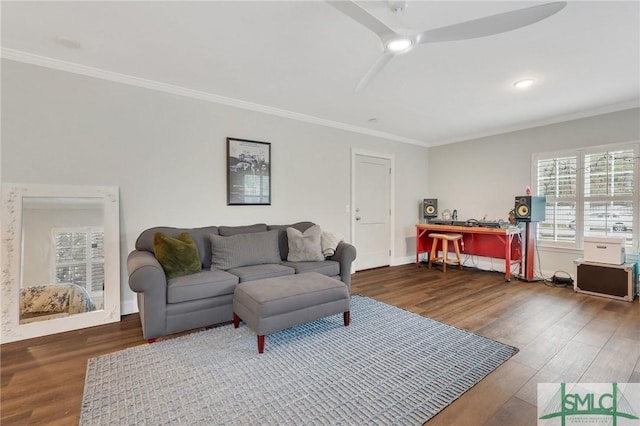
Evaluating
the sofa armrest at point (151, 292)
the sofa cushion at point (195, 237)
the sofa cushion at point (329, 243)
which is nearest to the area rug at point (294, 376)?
the sofa armrest at point (151, 292)

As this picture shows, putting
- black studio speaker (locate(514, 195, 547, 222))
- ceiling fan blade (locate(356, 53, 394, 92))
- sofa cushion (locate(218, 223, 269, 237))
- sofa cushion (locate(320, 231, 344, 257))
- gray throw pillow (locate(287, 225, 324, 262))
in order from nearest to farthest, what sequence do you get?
ceiling fan blade (locate(356, 53, 394, 92))
sofa cushion (locate(218, 223, 269, 237))
gray throw pillow (locate(287, 225, 324, 262))
sofa cushion (locate(320, 231, 344, 257))
black studio speaker (locate(514, 195, 547, 222))

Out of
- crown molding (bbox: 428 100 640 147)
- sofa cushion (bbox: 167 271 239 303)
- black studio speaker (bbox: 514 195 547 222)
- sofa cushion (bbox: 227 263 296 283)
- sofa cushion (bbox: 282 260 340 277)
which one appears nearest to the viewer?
sofa cushion (bbox: 167 271 239 303)

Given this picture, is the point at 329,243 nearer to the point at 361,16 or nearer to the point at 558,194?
the point at 361,16

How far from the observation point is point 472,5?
1.91 metres

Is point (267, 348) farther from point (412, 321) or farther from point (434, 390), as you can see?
point (412, 321)

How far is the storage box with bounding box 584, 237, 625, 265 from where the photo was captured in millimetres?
3488

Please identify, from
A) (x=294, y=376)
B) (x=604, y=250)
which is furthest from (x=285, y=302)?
(x=604, y=250)

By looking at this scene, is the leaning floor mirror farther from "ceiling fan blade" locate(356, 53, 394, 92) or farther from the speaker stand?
the speaker stand

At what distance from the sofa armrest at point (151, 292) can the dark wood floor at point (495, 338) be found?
20cm

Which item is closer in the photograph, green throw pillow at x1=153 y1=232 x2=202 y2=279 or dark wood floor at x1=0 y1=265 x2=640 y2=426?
dark wood floor at x1=0 y1=265 x2=640 y2=426

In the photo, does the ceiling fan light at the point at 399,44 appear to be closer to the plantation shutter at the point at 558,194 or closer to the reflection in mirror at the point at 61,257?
the reflection in mirror at the point at 61,257

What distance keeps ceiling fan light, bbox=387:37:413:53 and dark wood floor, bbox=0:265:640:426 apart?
216 centimetres

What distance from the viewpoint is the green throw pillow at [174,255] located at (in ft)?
8.48

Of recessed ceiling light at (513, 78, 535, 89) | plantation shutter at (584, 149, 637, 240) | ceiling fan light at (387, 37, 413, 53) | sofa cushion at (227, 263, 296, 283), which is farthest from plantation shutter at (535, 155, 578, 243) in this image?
sofa cushion at (227, 263, 296, 283)
